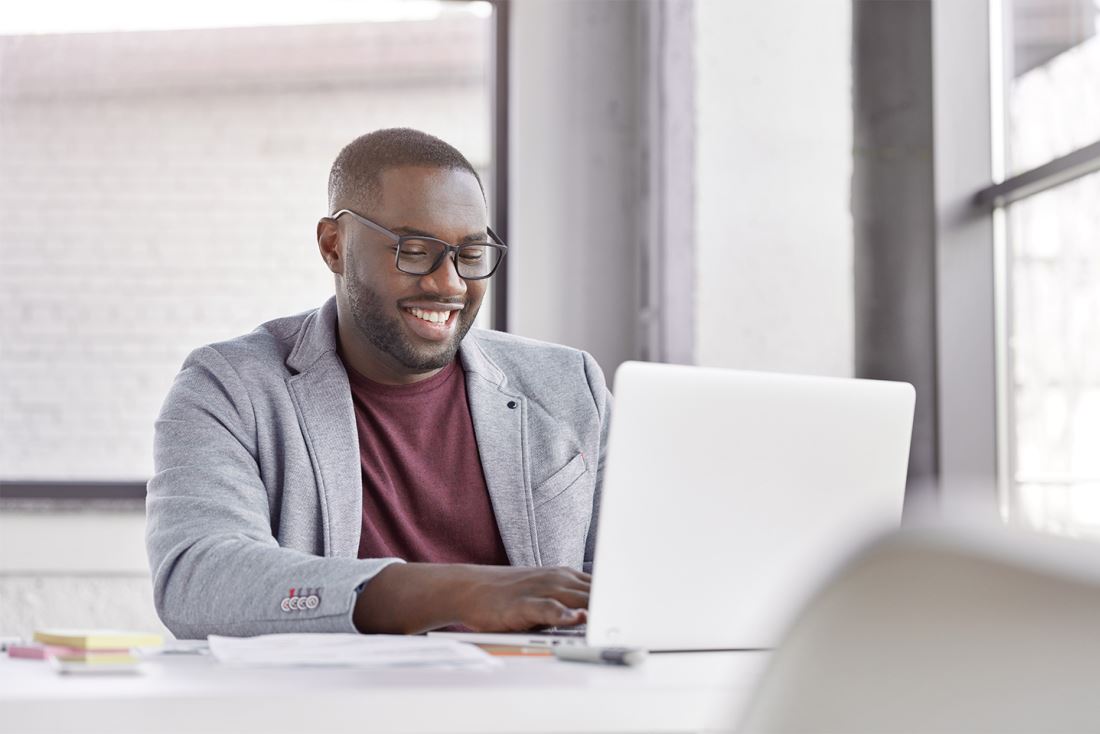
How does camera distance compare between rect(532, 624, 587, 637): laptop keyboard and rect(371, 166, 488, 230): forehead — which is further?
rect(371, 166, 488, 230): forehead

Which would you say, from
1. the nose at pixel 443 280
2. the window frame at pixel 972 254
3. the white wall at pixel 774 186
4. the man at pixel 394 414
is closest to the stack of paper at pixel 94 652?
the man at pixel 394 414

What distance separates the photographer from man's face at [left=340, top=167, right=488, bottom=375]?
1.97 m

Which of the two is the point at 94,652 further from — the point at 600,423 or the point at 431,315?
the point at 600,423

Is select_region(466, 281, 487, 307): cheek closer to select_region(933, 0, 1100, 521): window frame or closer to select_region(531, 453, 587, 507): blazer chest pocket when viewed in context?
select_region(531, 453, 587, 507): blazer chest pocket

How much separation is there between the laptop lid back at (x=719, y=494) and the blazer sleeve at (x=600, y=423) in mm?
788

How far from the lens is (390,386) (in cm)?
203

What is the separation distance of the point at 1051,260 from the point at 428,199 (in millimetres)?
1571

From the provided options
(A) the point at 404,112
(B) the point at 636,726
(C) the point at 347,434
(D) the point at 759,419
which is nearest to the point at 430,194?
(C) the point at 347,434

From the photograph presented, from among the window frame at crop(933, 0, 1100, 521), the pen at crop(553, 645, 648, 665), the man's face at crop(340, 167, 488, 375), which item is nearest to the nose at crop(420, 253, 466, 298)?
the man's face at crop(340, 167, 488, 375)

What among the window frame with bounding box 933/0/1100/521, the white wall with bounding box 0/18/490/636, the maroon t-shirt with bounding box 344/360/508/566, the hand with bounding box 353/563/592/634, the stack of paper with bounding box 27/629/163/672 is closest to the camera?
the stack of paper with bounding box 27/629/163/672

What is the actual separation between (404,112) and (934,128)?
1.40 meters

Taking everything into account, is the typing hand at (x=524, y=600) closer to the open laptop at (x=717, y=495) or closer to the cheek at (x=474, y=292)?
the open laptop at (x=717, y=495)

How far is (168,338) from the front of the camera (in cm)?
323

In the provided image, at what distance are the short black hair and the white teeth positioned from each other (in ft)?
0.69
